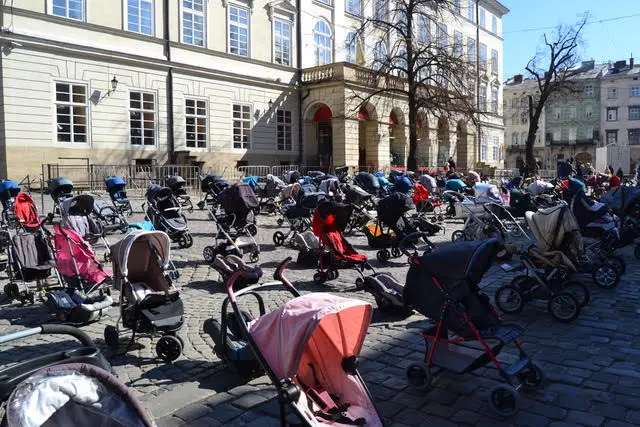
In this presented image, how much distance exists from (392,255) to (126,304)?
613 cm

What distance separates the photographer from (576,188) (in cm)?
984

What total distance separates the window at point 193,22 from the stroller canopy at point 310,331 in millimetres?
25378

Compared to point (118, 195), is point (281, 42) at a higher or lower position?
higher

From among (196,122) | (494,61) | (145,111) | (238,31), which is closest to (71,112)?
(145,111)

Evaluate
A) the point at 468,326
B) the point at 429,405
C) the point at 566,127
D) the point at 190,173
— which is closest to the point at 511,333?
the point at 468,326

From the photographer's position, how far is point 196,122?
27.4 meters

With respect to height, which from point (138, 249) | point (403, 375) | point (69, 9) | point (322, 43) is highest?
point (322, 43)

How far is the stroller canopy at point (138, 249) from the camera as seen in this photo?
223 inches

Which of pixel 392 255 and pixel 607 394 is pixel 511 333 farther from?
pixel 392 255

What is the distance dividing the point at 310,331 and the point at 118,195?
13.8m

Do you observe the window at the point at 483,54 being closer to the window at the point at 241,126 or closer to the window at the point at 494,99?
the window at the point at 494,99

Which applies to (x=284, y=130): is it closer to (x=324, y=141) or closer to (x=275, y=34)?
(x=324, y=141)

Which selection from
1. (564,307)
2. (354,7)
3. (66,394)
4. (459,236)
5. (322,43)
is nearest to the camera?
(66,394)

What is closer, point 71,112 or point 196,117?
point 71,112
